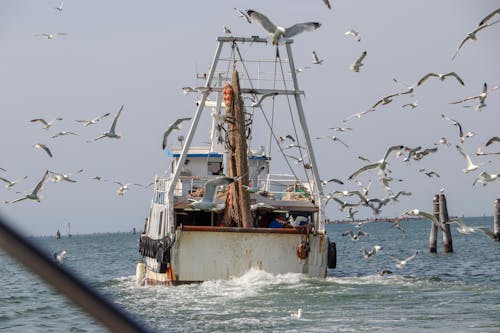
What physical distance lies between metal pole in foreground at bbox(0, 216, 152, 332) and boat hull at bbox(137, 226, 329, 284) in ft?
63.4

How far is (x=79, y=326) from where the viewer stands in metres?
16.9

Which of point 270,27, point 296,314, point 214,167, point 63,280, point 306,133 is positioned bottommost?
point 296,314

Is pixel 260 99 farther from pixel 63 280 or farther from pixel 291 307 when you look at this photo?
pixel 63 280

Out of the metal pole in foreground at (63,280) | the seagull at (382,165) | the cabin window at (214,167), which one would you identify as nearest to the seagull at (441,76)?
the seagull at (382,165)

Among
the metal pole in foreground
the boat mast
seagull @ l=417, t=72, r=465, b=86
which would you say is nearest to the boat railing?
the boat mast

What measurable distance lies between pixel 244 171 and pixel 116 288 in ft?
24.9

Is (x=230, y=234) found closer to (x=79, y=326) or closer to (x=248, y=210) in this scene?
(x=248, y=210)

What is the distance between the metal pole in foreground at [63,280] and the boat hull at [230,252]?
63.4 ft

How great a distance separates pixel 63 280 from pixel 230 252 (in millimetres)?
19574

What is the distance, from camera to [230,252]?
20.5m

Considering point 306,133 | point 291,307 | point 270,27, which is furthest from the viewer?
point 306,133

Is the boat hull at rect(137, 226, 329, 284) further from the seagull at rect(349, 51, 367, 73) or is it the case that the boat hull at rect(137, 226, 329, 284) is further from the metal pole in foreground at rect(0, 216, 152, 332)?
the metal pole in foreground at rect(0, 216, 152, 332)

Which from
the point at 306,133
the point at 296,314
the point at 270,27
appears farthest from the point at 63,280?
the point at 306,133

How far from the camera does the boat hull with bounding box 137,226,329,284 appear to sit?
66.9 feet
